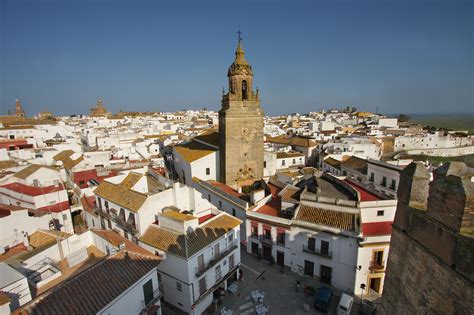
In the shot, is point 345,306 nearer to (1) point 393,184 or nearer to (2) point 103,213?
(1) point 393,184

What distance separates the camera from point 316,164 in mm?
49312

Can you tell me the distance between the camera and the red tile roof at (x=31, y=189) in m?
23.2

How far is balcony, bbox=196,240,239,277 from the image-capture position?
15.0m

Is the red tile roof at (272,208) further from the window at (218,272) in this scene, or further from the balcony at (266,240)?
the window at (218,272)

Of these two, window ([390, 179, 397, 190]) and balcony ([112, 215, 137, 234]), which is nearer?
balcony ([112, 215, 137, 234])

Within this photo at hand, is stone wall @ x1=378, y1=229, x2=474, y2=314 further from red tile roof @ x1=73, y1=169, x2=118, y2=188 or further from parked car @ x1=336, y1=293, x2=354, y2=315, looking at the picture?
red tile roof @ x1=73, y1=169, x2=118, y2=188

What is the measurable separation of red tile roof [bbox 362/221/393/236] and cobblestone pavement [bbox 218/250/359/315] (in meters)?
4.59

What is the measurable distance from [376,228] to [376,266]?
2.87 metres

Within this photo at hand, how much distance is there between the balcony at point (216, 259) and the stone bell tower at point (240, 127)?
1241 centimetres

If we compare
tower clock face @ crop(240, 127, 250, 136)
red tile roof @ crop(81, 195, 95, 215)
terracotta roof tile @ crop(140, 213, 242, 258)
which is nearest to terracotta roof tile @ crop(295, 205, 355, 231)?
A: terracotta roof tile @ crop(140, 213, 242, 258)

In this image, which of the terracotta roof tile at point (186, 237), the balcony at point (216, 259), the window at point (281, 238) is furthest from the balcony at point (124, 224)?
the window at point (281, 238)

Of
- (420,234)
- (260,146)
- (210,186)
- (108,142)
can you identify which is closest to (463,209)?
(420,234)

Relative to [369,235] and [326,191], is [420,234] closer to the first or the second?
[369,235]

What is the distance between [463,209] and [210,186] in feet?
76.4
